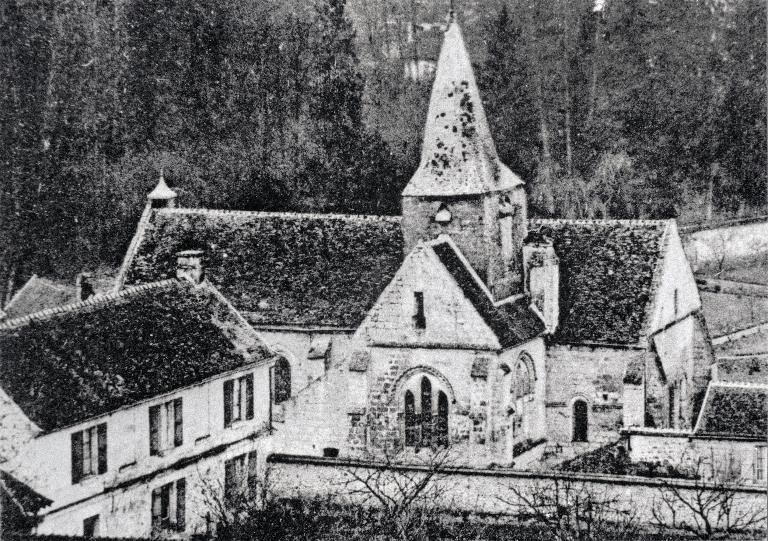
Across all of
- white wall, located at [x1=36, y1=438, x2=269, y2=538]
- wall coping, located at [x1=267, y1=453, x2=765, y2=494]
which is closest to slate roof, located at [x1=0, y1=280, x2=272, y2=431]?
white wall, located at [x1=36, y1=438, x2=269, y2=538]

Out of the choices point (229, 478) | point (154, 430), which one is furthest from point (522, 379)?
point (154, 430)

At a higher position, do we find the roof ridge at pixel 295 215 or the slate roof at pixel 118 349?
the roof ridge at pixel 295 215

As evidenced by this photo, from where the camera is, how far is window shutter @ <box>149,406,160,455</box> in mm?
45125

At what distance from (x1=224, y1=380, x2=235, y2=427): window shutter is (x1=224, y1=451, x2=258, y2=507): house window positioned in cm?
169

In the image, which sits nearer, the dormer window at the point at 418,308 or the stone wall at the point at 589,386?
the dormer window at the point at 418,308

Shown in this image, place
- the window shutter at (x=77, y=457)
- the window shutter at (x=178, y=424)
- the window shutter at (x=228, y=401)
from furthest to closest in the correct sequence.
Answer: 1. the window shutter at (x=228, y=401)
2. the window shutter at (x=178, y=424)
3. the window shutter at (x=77, y=457)

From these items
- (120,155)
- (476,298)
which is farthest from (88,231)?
(476,298)

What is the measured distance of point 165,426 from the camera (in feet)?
150

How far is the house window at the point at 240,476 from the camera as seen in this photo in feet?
157

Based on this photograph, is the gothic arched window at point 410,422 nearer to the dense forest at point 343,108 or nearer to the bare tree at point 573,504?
the bare tree at point 573,504

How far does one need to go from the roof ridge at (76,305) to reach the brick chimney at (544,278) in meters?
17.2

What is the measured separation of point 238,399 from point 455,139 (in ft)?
54.3

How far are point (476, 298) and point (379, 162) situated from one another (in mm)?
37910

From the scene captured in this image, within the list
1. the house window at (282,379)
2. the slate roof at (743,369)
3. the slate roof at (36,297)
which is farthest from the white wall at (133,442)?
the slate roof at (743,369)
